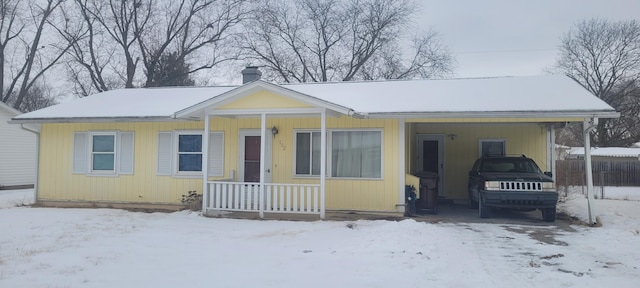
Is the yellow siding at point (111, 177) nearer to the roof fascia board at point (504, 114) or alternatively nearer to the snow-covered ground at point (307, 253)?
the snow-covered ground at point (307, 253)

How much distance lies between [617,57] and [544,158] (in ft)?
81.0

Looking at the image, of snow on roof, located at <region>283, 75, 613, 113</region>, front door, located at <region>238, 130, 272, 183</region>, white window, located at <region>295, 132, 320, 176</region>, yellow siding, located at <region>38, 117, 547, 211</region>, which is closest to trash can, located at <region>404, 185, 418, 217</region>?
yellow siding, located at <region>38, 117, 547, 211</region>

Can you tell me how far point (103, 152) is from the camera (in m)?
12.7

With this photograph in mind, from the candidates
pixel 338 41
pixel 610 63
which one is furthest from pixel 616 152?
pixel 338 41

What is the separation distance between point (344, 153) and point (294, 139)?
135 cm

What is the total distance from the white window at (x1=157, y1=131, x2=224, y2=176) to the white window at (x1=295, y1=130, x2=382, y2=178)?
7.03 ft

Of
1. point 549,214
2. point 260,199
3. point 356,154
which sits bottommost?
point 549,214

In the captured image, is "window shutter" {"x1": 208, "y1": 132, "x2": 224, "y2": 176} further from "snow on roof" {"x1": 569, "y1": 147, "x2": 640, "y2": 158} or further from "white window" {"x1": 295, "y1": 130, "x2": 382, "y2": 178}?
"snow on roof" {"x1": 569, "y1": 147, "x2": 640, "y2": 158}

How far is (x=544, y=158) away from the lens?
1331cm

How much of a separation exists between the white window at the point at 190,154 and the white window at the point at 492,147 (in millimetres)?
7716

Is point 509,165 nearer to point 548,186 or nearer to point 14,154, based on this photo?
point 548,186

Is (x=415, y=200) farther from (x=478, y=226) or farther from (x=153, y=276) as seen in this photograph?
(x=153, y=276)

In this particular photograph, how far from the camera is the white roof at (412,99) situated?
394 inches

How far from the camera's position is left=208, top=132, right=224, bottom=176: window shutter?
1214 cm
